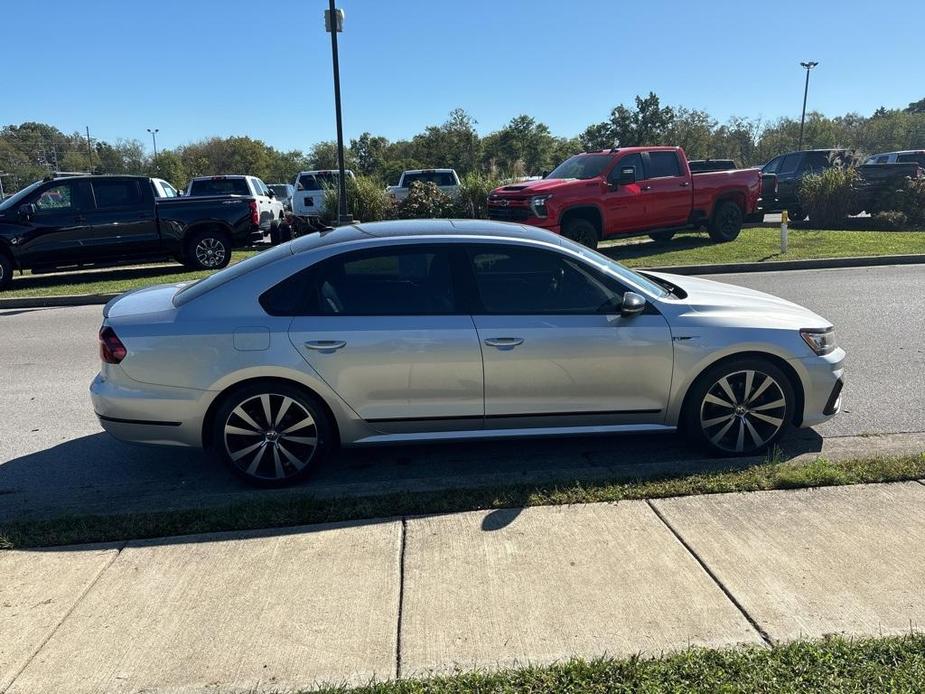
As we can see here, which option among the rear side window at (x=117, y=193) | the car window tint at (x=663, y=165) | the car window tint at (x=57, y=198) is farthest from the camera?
the car window tint at (x=663, y=165)

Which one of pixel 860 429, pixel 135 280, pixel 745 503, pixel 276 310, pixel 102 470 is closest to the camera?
pixel 745 503

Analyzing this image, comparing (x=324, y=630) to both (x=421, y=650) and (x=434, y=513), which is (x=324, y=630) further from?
(x=434, y=513)

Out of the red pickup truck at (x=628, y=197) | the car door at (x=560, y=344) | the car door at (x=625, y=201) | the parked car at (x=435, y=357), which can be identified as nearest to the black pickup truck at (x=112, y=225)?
the red pickup truck at (x=628, y=197)

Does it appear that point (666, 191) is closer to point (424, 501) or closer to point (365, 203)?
point (365, 203)

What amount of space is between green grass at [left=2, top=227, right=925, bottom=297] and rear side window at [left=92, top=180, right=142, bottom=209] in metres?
1.45

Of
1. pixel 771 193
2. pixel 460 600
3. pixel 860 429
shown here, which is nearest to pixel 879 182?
pixel 771 193

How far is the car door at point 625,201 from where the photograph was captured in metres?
14.0

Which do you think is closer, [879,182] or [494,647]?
[494,647]

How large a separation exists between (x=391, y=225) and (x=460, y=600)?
8.80ft

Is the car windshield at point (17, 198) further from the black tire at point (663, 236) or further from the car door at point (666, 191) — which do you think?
the black tire at point (663, 236)

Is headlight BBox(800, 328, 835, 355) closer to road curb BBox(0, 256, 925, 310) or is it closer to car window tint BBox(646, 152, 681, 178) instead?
road curb BBox(0, 256, 925, 310)

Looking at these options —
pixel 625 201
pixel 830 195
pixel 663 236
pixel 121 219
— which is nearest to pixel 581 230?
pixel 625 201

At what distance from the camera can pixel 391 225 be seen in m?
4.93

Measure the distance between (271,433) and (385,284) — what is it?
1.15 meters
